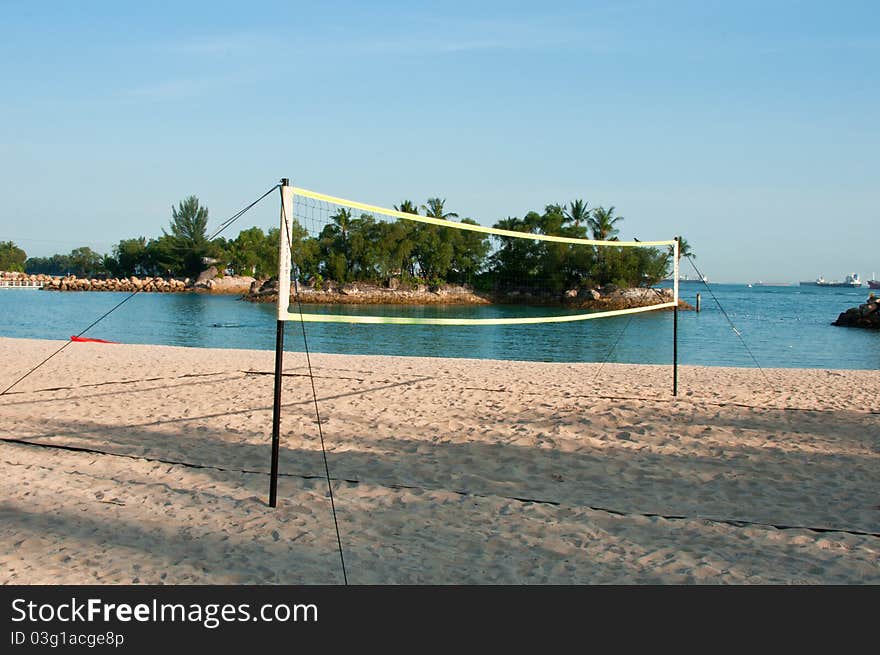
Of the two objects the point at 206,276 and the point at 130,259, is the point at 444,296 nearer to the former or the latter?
the point at 206,276

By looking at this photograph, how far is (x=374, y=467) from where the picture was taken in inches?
222

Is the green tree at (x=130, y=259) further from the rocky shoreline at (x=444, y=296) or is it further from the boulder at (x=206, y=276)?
the rocky shoreline at (x=444, y=296)

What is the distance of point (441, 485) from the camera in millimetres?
5203

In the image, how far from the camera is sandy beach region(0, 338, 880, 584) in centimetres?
374

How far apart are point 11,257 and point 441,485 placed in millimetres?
138627

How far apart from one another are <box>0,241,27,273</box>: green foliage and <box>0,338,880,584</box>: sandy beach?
5117 inches

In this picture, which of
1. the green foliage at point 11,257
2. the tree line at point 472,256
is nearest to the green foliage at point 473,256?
the tree line at point 472,256

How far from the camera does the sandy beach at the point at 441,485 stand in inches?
147

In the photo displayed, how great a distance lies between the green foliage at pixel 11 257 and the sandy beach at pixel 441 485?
129962 mm

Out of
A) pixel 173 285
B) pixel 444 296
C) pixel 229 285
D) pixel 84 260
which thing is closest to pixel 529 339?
pixel 444 296

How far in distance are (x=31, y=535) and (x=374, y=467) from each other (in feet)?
7.83

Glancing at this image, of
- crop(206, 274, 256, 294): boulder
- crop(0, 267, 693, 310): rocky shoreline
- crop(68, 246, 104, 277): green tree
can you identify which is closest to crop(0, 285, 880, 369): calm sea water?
crop(0, 267, 693, 310): rocky shoreline
